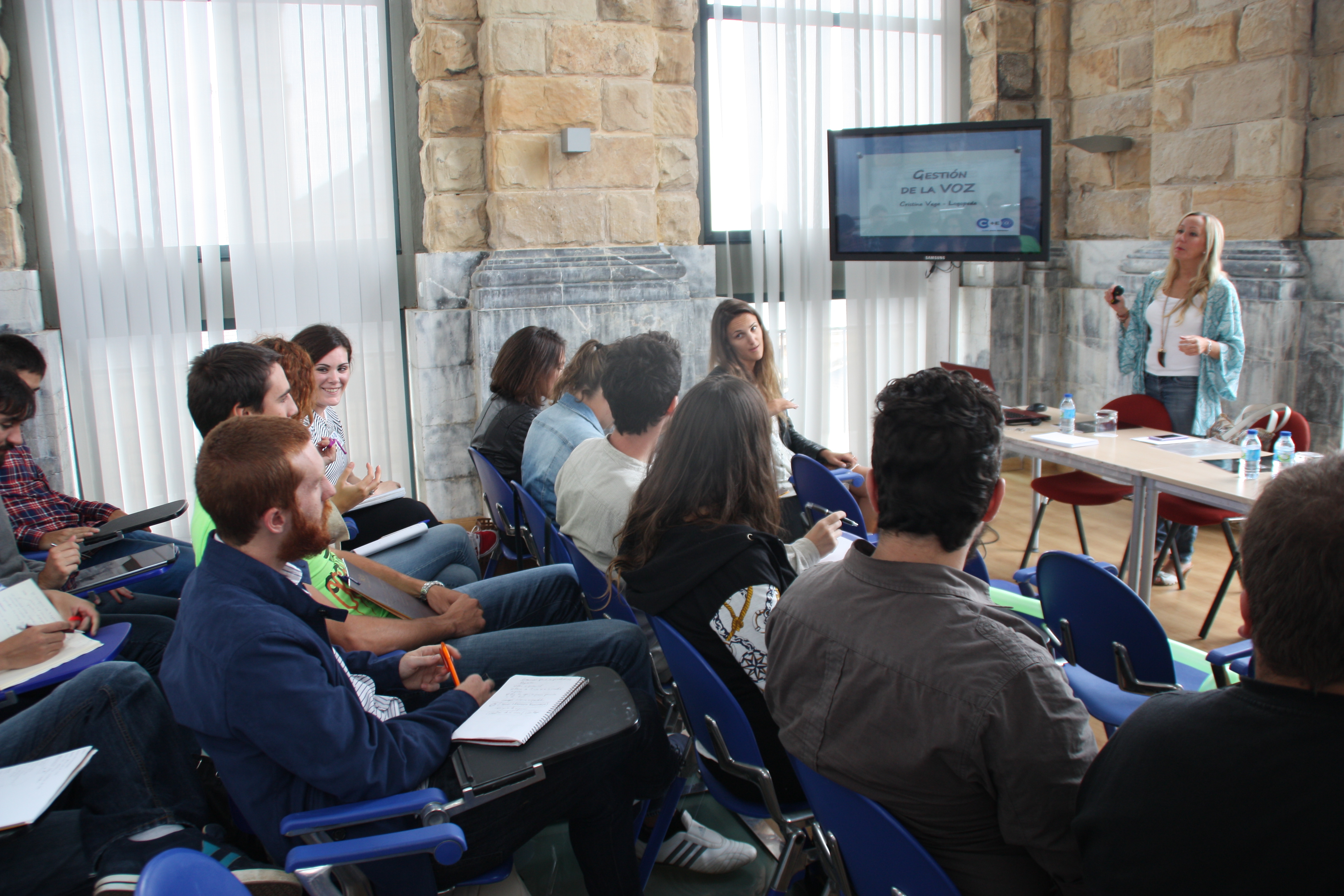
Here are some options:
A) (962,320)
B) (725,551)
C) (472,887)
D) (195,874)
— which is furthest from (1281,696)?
(962,320)

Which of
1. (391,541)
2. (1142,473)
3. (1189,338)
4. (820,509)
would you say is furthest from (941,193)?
(391,541)

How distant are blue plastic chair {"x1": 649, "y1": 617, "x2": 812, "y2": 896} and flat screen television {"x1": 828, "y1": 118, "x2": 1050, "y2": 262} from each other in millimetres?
3760

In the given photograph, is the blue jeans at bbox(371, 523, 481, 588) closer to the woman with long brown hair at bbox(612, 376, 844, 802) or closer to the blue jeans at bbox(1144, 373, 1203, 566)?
the woman with long brown hair at bbox(612, 376, 844, 802)

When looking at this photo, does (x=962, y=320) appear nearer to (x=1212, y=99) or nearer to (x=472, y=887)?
(x=1212, y=99)

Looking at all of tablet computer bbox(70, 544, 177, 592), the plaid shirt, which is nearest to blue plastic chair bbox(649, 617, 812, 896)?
tablet computer bbox(70, 544, 177, 592)

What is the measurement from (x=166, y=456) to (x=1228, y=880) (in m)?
4.63

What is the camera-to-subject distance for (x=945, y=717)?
3.56 feet

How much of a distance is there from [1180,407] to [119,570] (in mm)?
4170

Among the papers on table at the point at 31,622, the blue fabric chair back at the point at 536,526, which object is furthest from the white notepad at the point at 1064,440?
the papers on table at the point at 31,622

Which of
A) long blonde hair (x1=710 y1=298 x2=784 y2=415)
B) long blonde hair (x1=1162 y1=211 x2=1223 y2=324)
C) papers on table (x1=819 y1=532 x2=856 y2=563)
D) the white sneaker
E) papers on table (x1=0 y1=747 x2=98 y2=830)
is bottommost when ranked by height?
the white sneaker

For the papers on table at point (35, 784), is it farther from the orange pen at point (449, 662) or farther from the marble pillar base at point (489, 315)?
the marble pillar base at point (489, 315)

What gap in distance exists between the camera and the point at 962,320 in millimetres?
5852

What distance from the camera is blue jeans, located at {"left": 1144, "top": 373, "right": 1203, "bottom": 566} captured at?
398 cm

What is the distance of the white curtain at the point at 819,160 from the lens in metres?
5.04
